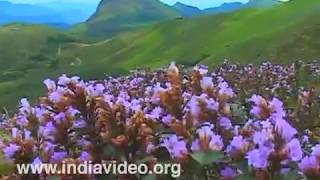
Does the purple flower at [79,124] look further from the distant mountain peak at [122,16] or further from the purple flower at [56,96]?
the distant mountain peak at [122,16]

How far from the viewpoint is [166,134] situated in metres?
3.78

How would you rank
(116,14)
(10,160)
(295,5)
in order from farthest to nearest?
(116,14), (295,5), (10,160)

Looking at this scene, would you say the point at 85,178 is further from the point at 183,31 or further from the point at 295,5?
the point at 183,31

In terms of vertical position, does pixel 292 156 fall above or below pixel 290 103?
above

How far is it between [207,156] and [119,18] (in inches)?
7135

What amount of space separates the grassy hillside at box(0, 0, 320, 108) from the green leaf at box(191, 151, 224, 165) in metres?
41.1

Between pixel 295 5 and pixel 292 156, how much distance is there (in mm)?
69840

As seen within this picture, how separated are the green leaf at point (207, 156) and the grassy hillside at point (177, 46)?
41.1 m

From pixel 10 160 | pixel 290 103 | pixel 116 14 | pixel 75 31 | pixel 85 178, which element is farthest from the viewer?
pixel 116 14

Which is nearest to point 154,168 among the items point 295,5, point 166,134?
point 166,134

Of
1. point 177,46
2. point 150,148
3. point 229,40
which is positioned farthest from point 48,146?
point 177,46

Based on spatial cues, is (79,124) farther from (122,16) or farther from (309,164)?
(122,16)

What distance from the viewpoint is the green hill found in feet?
540

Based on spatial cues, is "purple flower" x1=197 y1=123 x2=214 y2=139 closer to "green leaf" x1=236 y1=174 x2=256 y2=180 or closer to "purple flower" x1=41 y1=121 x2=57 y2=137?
"green leaf" x1=236 y1=174 x2=256 y2=180
